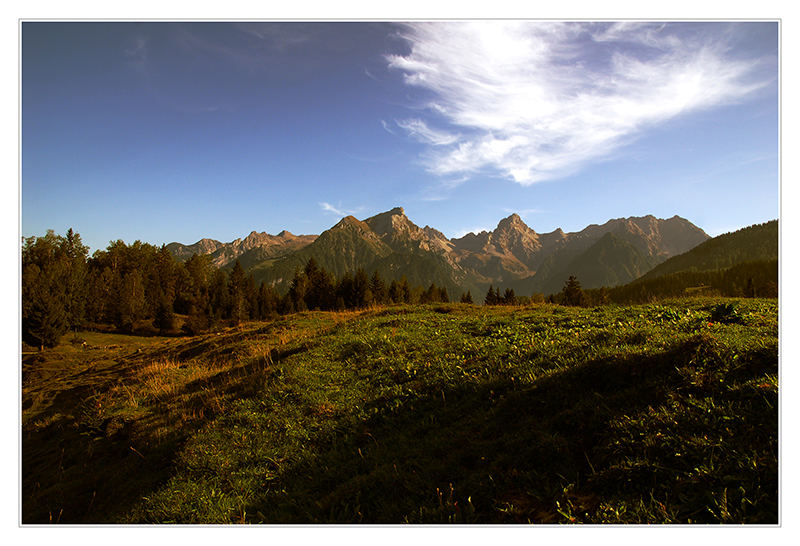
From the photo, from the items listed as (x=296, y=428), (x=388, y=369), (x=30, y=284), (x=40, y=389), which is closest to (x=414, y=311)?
(x=388, y=369)

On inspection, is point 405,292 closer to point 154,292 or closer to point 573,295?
point 573,295

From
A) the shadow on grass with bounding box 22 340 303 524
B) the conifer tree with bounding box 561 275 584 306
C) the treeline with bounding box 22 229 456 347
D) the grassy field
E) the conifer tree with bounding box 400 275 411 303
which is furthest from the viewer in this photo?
the conifer tree with bounding box 400 275 411 303

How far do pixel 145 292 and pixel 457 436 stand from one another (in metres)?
94.8

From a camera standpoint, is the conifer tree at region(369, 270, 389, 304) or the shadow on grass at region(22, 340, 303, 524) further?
the conifer tree at region(369, 270, 389, 304)

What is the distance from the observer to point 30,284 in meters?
47.4

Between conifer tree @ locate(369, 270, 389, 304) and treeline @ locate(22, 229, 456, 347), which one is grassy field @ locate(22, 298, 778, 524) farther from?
conifer tree @ locate(369, 270, 389, 304)

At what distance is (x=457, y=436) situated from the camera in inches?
232

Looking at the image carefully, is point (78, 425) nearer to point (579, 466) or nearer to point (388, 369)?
point (388, 369)

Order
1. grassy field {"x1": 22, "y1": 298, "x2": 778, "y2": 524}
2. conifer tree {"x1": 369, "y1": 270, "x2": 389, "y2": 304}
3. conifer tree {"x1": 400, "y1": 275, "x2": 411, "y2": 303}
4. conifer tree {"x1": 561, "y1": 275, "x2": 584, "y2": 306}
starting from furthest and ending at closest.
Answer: conifer tree {"x1": 400, "y1": 275, "x2": 411, "y2": 303}
conifer tree {"x1": 369, "y1": 270, "x2": 389, "y2": 304}
conifer tree {"x1": 561, "y1": 275, "x2": 584, "y2": 306}
grassy field {"x1": 22, "y1": 298, "x2": 778, "y2": 524}

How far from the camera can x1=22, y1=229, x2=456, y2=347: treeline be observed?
5069cm

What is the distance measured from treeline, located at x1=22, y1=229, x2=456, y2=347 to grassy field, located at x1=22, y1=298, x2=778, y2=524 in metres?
43.6

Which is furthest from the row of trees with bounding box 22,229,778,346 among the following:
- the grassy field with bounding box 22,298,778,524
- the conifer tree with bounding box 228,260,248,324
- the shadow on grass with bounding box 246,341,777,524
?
the shadow on grass with bounding box 246,341,777,524

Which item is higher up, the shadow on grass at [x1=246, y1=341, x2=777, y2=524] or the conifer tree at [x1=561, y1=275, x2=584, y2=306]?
the shadow on grass at [x1=246, y1=341, x2=777, y2=524]

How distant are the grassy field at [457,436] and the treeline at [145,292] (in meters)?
43.6
